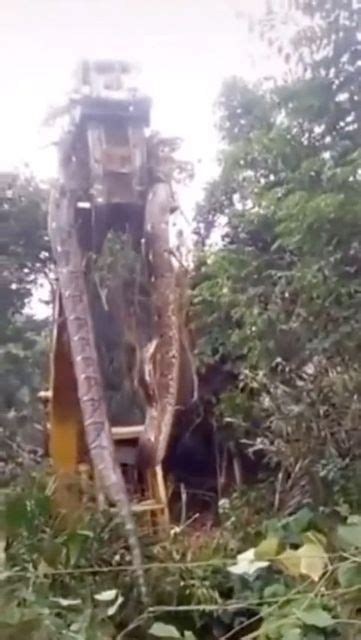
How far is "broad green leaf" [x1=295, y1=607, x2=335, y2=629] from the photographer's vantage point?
942 mm

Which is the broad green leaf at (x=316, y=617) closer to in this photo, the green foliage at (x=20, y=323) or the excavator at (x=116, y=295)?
the excavator at (x=116, y=295)

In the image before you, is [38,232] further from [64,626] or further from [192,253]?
[64,626]

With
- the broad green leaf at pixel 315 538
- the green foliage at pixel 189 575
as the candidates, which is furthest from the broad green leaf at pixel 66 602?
the broad green leaf at pixel 315 538

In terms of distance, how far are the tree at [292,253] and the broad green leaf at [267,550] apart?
0.07 metres

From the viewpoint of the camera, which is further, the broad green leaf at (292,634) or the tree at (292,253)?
the tree at (292,253)

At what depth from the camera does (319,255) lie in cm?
107

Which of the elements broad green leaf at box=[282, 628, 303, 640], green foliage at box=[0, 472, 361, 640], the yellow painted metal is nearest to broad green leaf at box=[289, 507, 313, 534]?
green foliage at box=[0, 472, 361, 640]

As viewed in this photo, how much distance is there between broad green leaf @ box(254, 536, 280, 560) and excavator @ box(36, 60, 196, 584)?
0.09m

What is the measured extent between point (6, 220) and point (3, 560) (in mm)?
339

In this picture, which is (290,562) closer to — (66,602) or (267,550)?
(267,550)

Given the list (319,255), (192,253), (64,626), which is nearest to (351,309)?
(319,255)

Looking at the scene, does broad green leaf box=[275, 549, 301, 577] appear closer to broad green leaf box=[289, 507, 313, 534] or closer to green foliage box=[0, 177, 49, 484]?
broad green leaf box=[289, 507, 313, 534]

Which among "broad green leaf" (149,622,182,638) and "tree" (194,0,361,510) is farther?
"tree" (194,0,361,510)

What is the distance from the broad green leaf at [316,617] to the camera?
0.94 metres
